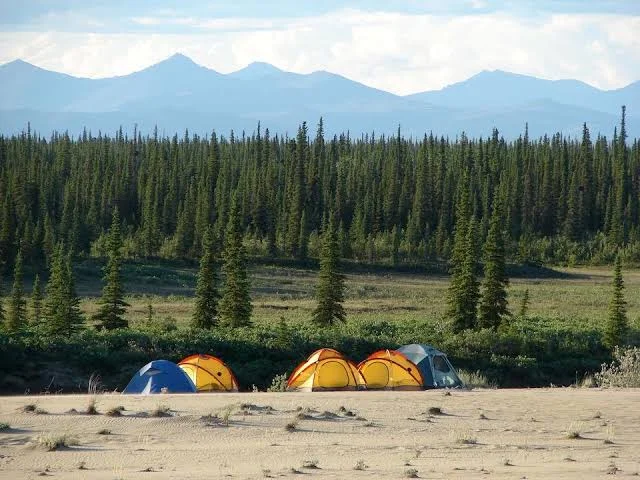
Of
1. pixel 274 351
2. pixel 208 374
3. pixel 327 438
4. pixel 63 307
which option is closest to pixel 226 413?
pixel 327 438

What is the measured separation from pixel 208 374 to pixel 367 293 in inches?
1851

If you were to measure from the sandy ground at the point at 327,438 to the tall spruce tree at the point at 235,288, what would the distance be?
A: 870 inches

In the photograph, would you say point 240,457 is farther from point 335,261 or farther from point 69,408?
point 335,261

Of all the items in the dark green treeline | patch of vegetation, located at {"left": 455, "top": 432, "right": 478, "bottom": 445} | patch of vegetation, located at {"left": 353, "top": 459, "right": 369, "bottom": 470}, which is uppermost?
the dark green treeline

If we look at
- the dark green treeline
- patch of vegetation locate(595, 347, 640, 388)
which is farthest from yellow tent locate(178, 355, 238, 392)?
the dark green treeline

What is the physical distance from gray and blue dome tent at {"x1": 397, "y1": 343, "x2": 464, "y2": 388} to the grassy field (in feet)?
70.6

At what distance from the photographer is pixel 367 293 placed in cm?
7506

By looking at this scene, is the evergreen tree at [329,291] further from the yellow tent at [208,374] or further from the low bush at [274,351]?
the yellow tent at [208,374]

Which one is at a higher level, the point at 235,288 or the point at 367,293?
the point at 235,288

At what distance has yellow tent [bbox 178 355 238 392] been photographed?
2819 centimetres

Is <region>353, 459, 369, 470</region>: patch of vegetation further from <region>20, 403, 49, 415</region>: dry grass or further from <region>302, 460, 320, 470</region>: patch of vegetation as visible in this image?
<region>20, 403, 49, 415</region>: dry grass

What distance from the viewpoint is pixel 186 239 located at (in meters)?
97.5

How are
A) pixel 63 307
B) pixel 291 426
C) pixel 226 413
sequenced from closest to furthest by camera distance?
pixel 291 426 < pixel 226 413 < pixel 63 307

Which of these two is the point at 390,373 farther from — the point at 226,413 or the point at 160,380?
the point at 226,413
